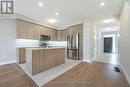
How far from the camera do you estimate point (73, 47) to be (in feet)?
20.0

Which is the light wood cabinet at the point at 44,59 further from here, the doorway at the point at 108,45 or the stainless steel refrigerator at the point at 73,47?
the doorway at the point at 108,45

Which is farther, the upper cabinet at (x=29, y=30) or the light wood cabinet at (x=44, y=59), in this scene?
the upper cabinet at (x=29, y=30)

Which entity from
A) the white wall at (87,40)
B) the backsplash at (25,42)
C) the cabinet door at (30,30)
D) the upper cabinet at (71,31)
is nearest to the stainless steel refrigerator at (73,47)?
the upper cabinet at (71,31)

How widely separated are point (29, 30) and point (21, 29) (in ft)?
1.71

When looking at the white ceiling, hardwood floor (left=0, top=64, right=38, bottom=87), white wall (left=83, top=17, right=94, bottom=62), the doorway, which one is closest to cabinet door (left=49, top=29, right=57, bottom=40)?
the white ceiling

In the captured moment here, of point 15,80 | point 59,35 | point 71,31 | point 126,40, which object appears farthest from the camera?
point 59,35

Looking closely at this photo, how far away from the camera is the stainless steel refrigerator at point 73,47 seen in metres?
5.84

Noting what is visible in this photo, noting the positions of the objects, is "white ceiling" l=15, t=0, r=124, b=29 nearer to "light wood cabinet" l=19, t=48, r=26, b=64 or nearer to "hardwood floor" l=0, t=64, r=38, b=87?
"light wood cabinet" l=19, t=48, r=26, b=64

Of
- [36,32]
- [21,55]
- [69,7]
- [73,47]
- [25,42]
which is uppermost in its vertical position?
[69,7]

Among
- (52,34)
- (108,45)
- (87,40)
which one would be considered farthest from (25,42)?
(108,45)

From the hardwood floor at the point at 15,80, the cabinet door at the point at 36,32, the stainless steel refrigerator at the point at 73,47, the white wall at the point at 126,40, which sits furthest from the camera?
the stainless steel refrigerator at the point at 73,47

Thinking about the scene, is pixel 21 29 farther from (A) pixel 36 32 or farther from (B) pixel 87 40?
(B) pixel 87 40

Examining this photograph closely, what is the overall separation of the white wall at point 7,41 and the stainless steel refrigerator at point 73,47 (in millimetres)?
3566

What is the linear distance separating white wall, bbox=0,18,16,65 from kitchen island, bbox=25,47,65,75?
179cm
